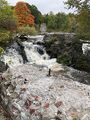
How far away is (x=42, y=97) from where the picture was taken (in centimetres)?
904

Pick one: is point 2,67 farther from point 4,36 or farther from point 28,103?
point 28,103

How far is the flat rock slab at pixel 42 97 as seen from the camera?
27.4ft

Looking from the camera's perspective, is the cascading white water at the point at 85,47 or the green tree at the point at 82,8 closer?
the green tree at the point at 82,8

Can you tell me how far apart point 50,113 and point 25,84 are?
1757 mm

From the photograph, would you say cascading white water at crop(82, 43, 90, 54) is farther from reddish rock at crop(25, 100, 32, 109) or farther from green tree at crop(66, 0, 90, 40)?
reddish rock at crop(25, 100, 32, 109)

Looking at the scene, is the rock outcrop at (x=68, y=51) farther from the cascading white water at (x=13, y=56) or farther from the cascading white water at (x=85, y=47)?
the cascading white water at (x=13, y=56)

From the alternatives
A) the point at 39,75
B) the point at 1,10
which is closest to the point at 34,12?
the point at 1,10

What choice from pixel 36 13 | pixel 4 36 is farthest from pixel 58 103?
pixel 36 13

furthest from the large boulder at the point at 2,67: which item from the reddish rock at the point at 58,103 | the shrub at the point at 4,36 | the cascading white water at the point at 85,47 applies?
the reddish rock at the point at 58,103

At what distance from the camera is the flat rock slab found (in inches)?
329

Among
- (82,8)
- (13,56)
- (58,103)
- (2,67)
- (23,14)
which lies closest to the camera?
(58,103)

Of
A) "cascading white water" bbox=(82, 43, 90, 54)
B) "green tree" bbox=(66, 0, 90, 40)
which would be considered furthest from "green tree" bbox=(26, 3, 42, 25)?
"green tree" bbox=(66, 0, 90, 40)

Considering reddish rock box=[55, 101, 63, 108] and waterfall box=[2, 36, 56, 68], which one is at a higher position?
reddish rock box=[55, 101, 63, 108]

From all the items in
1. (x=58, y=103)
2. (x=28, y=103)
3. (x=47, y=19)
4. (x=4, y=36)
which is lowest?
(x=47, y=19)
